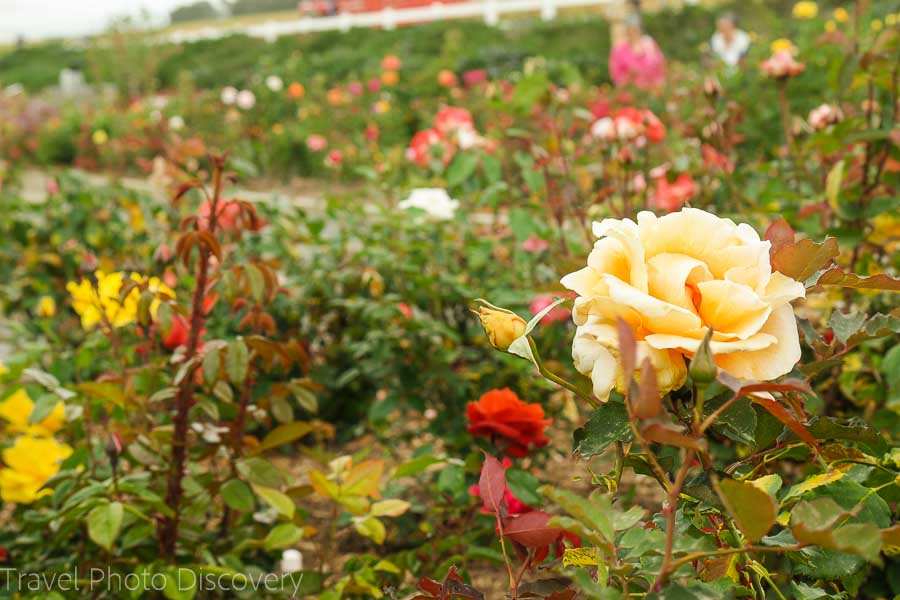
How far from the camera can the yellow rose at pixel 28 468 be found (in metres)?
1.48

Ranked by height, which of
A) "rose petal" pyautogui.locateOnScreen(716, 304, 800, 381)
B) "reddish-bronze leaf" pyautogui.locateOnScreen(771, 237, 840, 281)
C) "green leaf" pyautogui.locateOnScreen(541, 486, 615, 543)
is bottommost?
"green leaf" pyautogui.locateOnScreen(541, 486, 615, 543)

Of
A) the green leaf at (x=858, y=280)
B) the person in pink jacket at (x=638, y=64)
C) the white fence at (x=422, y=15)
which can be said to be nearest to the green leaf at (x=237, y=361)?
the green leaf at (x=858, y=280)

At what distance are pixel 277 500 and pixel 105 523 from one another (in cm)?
23

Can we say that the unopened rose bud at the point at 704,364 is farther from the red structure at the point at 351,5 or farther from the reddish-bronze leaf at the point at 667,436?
the red structure at the point at 351,5

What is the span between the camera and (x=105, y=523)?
1.17 meters

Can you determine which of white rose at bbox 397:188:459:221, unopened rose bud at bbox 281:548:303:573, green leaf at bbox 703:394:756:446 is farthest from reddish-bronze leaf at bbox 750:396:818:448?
white rose at bbox 397:188:459:221

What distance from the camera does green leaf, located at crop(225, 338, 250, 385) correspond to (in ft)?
4.02

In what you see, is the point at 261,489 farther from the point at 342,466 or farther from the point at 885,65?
the point at 885,65

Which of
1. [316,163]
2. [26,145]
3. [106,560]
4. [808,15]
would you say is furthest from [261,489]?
[26,145]

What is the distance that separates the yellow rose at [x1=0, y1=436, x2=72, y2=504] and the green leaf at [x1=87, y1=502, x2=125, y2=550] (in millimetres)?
358

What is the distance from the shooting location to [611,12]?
11.6 m

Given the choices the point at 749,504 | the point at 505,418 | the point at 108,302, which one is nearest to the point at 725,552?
the point at 749,504

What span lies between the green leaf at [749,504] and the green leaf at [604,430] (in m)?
0.11

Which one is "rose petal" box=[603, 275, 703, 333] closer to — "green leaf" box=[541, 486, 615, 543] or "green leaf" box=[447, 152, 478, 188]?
"green leaf" box=[541, 486, 615, 543]
